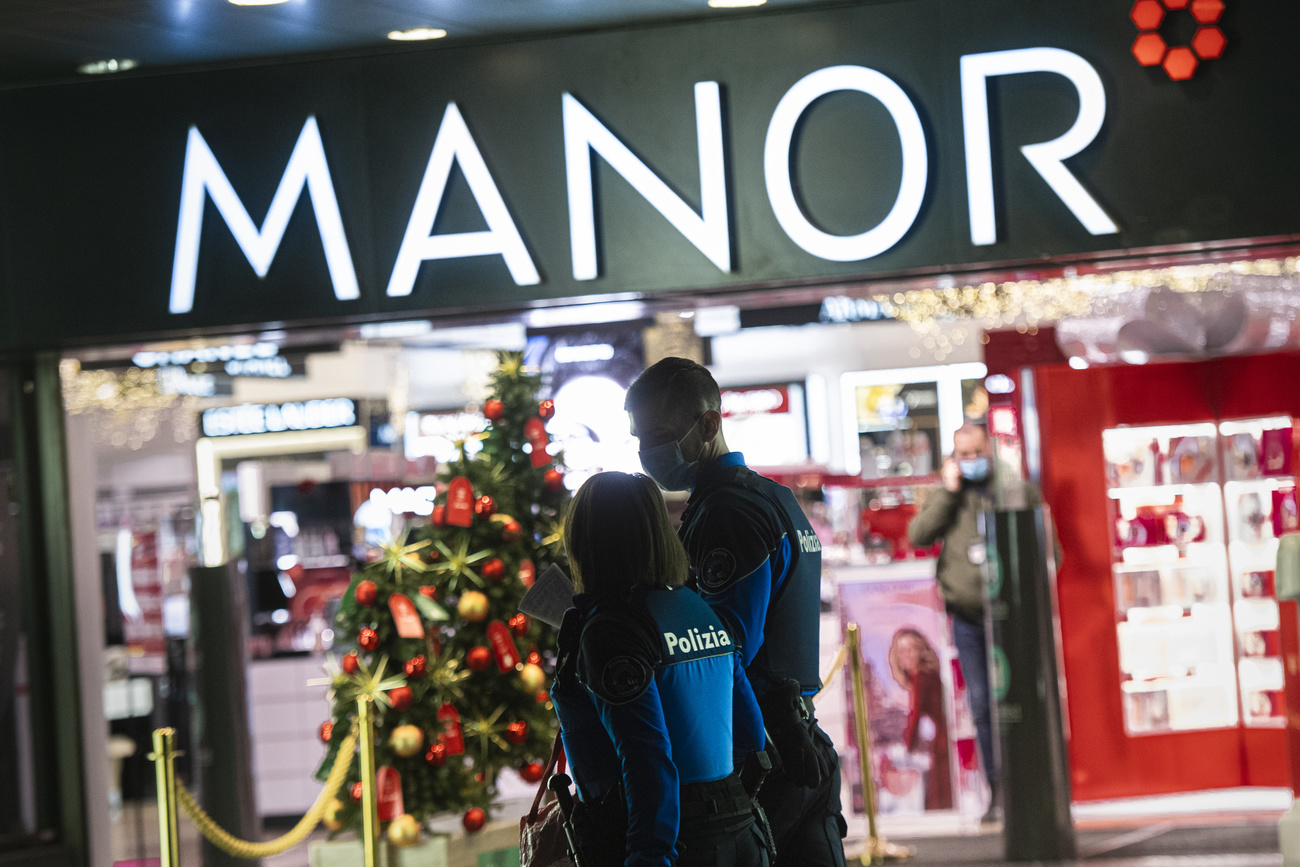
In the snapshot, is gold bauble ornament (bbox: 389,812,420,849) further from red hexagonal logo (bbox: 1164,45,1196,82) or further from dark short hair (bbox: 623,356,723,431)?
red hexagonal logo (bbox: 1164,45,1196,82)

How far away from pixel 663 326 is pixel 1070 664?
3.95 meters

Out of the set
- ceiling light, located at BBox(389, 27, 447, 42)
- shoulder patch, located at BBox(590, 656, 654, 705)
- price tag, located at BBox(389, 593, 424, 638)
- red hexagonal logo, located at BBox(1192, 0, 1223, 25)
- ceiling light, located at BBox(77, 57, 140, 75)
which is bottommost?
price tag, located at BBox(389, 593, 424, 638)

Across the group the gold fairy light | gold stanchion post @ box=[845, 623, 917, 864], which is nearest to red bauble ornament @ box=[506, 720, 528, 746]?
gold stanchion post @ box=[845, 623, 917, 864]

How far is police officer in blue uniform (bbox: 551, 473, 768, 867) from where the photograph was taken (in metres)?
2.35

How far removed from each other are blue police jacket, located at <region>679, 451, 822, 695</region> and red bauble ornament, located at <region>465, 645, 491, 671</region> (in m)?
2.23

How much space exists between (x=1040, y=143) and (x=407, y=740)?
309 cm

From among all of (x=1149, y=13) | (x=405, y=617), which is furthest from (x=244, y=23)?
(x=1149, y=13)

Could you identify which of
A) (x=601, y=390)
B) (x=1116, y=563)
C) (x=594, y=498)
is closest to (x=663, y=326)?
(x=601, y=390)

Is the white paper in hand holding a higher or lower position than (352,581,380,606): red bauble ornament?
higher

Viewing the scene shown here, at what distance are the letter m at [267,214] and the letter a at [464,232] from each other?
0.84 feet

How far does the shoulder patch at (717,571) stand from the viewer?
273cm

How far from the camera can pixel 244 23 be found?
5.00m

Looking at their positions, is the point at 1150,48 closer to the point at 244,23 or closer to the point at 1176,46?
the point at 1176,46

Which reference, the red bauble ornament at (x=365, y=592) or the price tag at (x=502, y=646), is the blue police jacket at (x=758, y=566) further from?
the red bauble ornament at (x=365, y=592)
